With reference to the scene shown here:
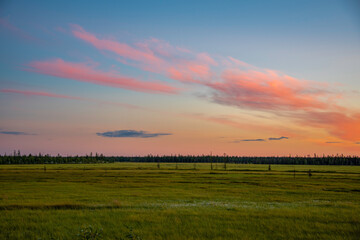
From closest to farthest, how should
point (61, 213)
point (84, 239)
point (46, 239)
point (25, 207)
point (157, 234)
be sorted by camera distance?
point (84, 239) < point (46, 239) < point (157, 234) < point (61, 213) < point (25, 207)

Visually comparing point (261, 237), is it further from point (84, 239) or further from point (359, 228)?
point (84, 239)

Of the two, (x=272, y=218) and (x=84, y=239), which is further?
(x=272, y=218)

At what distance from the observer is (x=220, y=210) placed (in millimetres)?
23141

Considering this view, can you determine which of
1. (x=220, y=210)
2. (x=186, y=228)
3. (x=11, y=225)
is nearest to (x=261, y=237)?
(x=186, y=228)

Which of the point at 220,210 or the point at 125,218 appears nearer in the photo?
the point at 125,218

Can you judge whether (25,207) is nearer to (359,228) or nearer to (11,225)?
(11,225)

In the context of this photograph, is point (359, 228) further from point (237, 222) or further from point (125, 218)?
point (125, 218)

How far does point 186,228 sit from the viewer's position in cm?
1711

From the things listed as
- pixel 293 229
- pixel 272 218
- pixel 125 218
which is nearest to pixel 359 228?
pixel 293 229

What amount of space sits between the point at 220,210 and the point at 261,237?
7.96 m

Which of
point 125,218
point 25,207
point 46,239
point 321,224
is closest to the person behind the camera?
point 46,239

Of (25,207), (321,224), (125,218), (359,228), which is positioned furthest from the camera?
(25,207)

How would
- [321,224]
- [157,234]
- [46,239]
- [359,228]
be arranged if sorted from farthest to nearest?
1. [321,224]
2. [359,228]
3. [157,234]
4. [46,239]

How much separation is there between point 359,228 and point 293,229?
3.93 meters
